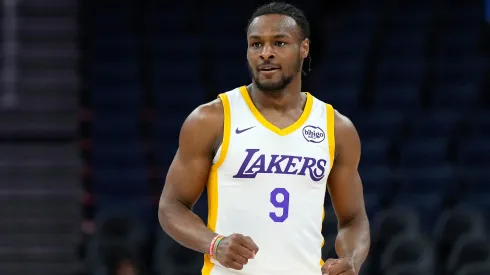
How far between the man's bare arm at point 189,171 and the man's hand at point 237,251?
1.25 ft

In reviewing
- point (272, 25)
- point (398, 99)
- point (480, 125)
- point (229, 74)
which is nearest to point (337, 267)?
point (272, 25)

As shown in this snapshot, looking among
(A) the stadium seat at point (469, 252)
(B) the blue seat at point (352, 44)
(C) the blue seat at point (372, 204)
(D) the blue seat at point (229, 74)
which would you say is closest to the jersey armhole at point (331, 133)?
(A) the stadium seat at point (469, 252)

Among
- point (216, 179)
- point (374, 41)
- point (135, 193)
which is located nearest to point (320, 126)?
point (216, 179)

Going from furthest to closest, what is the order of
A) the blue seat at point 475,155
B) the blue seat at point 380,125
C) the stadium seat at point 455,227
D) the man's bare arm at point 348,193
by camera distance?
the blue seat at point 380,125
the blue seat at point 475,155
the stadium seat at point 455,227
the man's bare arm at point 348,193

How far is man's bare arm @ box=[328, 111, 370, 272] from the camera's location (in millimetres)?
5084

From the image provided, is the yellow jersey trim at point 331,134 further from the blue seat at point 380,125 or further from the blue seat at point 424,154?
Result: the blue seat at point 380,125

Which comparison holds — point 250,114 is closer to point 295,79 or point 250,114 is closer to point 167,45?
point 295,79

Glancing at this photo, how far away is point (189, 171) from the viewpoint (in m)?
4.91

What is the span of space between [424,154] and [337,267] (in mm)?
7985

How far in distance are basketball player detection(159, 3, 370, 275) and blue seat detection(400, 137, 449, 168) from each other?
736 cm

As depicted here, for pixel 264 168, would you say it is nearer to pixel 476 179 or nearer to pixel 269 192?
pixel 269 192

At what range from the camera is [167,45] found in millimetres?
13961

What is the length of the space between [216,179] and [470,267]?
5.17 meters

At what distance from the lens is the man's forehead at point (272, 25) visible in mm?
4891
